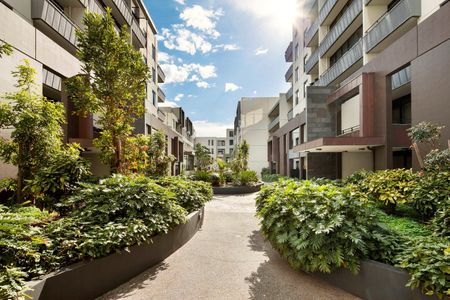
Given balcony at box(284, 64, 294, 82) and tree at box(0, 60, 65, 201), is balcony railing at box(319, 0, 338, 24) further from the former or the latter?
tree at box(0, 60, 65, 201)

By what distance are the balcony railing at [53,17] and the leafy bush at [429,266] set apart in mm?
16634

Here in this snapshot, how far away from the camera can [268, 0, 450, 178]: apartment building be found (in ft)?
29.8

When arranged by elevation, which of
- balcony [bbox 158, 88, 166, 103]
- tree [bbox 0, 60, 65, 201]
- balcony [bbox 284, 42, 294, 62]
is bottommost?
tree [bbox 0, 60, 65, 201]

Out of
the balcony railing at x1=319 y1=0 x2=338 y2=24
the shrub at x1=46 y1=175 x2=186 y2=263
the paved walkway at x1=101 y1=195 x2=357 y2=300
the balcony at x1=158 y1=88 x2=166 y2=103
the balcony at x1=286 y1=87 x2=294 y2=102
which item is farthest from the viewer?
the balcony at x1=286 y1=87 x2=294 y2=102

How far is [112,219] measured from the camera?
16.1 ft

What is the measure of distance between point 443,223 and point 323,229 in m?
2.81

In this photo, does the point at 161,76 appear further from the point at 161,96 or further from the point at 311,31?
the point at 311,31

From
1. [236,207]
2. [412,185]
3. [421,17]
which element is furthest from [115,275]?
[421,17]

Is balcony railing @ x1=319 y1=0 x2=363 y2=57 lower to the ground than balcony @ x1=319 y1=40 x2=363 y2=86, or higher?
higher

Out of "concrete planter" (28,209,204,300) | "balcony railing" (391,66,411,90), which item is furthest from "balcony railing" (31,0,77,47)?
"balcony railing" (391,66,411,90)

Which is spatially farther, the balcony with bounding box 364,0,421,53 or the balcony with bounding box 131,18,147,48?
the balcony with bounding box 131,18,147,48

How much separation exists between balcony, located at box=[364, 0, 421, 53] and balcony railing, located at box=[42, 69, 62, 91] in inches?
721

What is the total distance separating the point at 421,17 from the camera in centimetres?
1103

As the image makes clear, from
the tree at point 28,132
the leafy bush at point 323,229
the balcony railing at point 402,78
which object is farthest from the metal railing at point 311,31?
the tree at point 28,132
